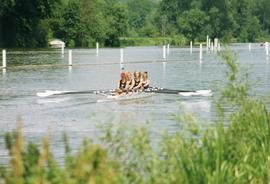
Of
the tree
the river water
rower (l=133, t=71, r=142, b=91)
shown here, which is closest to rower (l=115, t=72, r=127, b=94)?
the river water

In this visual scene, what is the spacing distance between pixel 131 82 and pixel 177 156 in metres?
21.5

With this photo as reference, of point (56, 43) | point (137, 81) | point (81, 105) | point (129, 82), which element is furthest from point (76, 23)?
point (81, 105)

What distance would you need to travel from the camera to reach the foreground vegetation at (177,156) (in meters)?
6.49

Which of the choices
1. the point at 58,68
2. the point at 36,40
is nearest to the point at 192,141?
the point at 58,68

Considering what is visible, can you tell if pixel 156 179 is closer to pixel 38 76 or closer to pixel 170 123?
pixel 170 123

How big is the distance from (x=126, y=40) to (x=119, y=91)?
413 feet

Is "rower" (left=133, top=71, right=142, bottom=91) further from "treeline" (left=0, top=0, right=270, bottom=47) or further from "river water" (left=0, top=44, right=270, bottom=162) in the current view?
"treeline" (left=0, top=0, right=270, bottom=47)

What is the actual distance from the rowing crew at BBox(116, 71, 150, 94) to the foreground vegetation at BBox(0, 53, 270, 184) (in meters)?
18.3

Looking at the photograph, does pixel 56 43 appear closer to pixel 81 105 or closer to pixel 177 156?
pixel 81 105

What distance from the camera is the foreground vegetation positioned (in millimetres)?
6488

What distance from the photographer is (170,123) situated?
72.6 feet

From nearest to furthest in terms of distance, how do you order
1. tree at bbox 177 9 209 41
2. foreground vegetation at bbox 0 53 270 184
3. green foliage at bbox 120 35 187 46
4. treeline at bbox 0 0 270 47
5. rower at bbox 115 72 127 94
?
1. foreground vegetation at bbox 0 53 270 184
2. rower at bbox 115 72 127 94
3. treeline at bbox 0 0 270 47
4. green foliage at bbox 120 35 187 46
5. tree at bbox 177 9 209 41

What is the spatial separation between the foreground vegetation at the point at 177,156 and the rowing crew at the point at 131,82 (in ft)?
60.1

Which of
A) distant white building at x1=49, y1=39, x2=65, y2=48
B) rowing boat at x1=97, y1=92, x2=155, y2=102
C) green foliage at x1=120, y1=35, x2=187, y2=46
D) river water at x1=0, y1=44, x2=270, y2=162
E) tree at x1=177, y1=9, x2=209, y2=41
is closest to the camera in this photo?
river water at x1=0, y1=44, x2=270, y2=162
